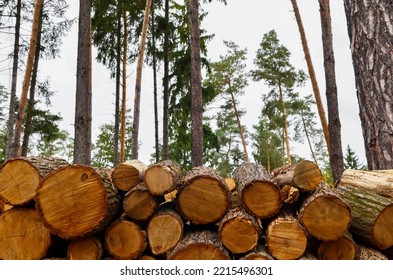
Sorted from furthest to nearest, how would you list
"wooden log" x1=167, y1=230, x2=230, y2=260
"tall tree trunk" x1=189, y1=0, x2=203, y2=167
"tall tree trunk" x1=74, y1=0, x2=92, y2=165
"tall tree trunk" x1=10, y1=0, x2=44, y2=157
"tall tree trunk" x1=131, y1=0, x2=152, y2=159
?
1. "tall tree trunk" x1=131, y1=0, x2=152, y2=159
2. "tall tree trunk" x1=10, y1=0, x2=44, y2=157
3. "tall tree trunk" x1=189, y1=0, x2=203, y2=167
4. "tall tree trunk" x1=74, y1=0, x2=92, y2=165
5. "wooden log" x1=167, y1=230, x2=230, y2=260

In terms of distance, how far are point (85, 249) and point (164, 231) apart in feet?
2.50

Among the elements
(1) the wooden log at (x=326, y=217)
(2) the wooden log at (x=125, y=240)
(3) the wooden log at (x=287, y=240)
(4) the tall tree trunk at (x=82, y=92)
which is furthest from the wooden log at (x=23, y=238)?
(4) the tall tree trunk at (x=82, y=92)

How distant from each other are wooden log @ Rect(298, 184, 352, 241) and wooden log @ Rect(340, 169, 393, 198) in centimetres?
50

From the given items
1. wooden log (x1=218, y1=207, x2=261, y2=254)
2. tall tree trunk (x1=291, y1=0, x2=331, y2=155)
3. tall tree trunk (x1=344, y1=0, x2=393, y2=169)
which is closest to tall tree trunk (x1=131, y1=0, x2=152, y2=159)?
tall tree trunk (x1=291, y1=0, x2=331, y2=155)

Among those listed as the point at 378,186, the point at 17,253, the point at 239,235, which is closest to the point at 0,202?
the point at 17,253

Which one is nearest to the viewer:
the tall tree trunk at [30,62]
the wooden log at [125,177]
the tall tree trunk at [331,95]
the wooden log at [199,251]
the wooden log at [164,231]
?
the wooden log at [199,251]

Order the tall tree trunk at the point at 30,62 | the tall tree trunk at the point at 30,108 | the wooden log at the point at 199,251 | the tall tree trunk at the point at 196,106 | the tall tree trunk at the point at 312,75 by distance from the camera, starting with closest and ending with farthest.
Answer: the wooden log at the point at 199,251 < the tall tree trunk at the point at 196,106 < the tall tree trunk at the point at 30,62 < the tall tree trunk at the point at 312,75 < the tall tree trunk at the point at 30,108

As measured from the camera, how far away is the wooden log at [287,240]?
2947 mm

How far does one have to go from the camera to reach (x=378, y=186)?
331 cm

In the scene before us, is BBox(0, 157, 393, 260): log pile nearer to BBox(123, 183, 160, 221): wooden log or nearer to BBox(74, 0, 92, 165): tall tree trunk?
BBox(123, 183, 160, 221): wooden log

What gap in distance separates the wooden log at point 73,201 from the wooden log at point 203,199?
0.70m

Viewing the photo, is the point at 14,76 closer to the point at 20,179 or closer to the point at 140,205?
the point at 20,179

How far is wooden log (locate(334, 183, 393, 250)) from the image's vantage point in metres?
3.01

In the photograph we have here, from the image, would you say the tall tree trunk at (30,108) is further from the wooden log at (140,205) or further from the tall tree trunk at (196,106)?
the wooden log at (140,205)
